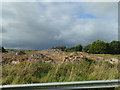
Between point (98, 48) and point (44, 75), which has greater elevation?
point (98, 48)

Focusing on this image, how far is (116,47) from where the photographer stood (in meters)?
47.7

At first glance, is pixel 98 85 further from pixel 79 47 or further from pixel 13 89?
pixel 79 47

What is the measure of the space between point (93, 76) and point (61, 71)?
4.60 ft

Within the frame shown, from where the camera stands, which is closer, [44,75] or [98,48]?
[44,75]

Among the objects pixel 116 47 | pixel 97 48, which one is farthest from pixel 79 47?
pixel 116 47

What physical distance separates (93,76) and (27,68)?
2.73 m

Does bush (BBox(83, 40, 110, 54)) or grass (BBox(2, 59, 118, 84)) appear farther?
bush (BBox(83, 40, 110, 54))

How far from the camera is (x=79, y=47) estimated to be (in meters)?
44.3

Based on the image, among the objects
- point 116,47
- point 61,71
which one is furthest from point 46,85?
point 116,47

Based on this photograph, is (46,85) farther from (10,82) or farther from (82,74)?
(82,74)

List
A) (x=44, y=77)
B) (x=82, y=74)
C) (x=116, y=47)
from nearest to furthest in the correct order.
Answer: (x=44, y=77), (x=82, y=74), (x=116, y=47)

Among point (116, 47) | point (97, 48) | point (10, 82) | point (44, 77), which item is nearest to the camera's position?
point (10, 82)

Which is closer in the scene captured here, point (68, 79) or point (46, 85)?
point (46, 85)

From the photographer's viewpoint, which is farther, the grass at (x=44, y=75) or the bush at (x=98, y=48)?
the bush at (x=98, y=48)
